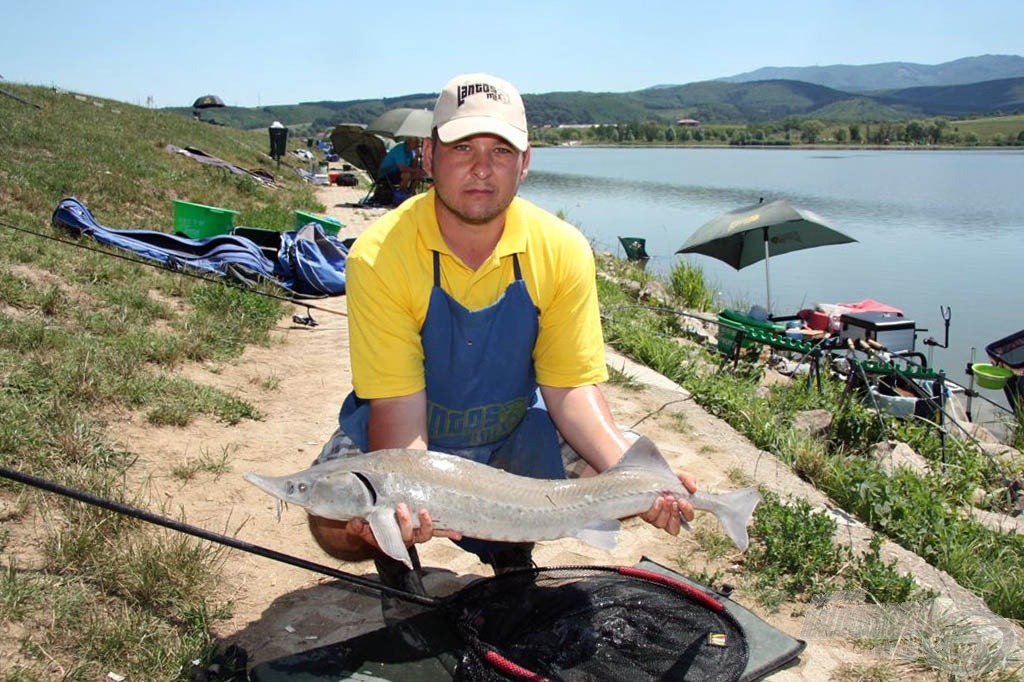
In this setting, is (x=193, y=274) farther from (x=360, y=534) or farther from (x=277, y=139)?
(x=277, y=139)

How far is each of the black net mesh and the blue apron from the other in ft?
1.60

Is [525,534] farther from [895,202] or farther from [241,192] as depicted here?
[895,202]

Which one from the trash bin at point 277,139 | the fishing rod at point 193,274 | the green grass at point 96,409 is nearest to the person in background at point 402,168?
the trash bin at point 277,139

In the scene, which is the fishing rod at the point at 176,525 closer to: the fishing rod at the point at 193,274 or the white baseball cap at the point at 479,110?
the white baseball cap at the point at 479,110

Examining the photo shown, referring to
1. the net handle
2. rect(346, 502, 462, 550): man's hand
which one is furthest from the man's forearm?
rect(346, 502, 462, 550): man's hand

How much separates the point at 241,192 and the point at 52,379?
12.2m

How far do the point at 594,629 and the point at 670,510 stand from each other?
1.94 ft

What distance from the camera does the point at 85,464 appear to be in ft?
12.0

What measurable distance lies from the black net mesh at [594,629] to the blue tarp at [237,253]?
18.2 feet

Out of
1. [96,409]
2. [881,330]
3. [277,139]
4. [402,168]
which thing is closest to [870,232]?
[402,168]

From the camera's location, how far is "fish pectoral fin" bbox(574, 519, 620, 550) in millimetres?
2738

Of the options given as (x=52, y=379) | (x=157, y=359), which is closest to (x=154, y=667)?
(x=52, y=379)

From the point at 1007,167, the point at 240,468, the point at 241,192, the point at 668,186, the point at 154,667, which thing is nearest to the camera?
the point at 154,667

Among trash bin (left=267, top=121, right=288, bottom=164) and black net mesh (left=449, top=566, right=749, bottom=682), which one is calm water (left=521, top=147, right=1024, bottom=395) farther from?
black net mesh (left=449, top=566, right=749, bottom=682)
